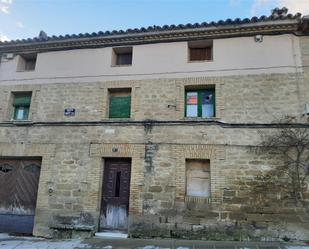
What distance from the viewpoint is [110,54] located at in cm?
998

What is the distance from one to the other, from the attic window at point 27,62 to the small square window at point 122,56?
316 centimetres

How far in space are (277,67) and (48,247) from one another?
8371 mm

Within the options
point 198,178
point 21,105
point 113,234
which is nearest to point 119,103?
point 198,178

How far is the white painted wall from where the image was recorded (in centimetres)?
884

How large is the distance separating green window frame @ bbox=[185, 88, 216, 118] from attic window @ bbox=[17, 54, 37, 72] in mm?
6023

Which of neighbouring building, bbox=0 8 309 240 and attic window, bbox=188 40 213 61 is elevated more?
attic window, bbox=188 40 213 61

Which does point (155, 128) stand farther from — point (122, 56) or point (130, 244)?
point (130, 244)

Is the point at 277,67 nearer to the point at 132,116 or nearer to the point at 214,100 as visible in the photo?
the point at 214,100

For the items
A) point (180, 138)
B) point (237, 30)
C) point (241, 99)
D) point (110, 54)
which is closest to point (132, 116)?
point (180, 138)

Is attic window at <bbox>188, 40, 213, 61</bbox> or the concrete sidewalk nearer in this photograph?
the concrete sidewalk

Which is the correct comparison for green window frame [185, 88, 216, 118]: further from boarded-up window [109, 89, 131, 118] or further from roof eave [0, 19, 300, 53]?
boarded-up window [109, 89, 131, 118]

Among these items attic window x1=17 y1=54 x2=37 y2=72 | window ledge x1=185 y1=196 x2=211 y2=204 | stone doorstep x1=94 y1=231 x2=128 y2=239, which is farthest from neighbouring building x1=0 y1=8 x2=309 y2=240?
attic window x1=17 y1=54 x2=37 y2=72

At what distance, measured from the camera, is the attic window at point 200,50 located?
31.4 ft

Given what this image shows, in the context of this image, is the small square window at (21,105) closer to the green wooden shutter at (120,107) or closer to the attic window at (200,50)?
the green wooden shutter at (120,107)
